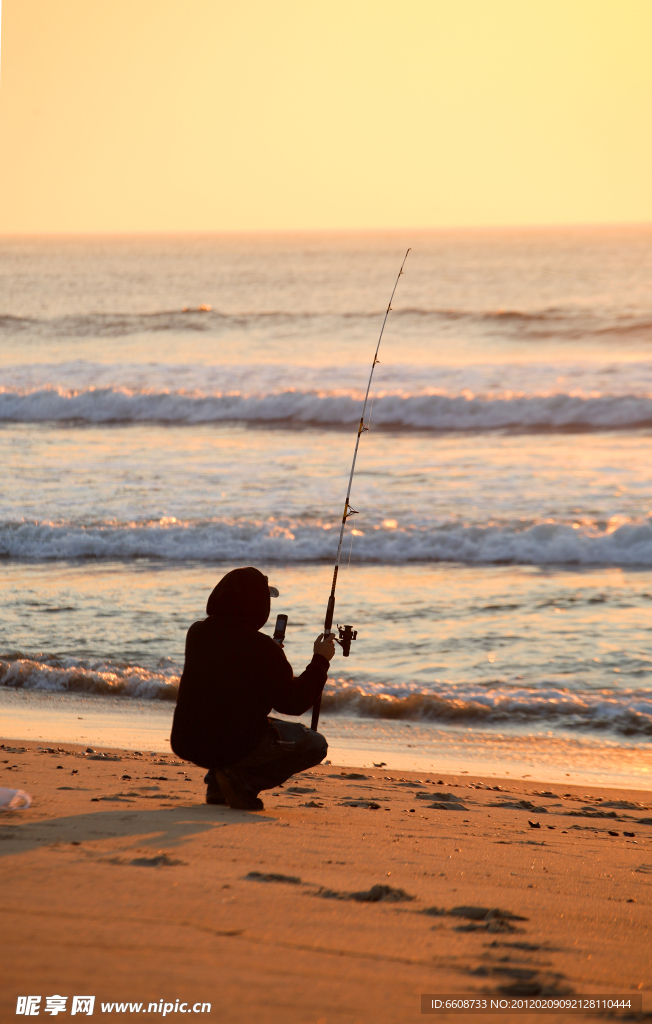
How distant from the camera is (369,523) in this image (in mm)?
9992

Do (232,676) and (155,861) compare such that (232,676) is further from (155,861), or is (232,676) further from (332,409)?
(332,409)

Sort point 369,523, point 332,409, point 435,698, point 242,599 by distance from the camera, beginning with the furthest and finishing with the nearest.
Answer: point 332,409, point 369,523, point 435,698, point 242,599

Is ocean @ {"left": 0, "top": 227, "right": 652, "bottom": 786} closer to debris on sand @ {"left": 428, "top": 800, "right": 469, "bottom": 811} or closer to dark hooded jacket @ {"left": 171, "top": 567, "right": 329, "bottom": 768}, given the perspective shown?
debris on sand @ {"left": 428, "top": 800, "right": 469, "bottom": 811}

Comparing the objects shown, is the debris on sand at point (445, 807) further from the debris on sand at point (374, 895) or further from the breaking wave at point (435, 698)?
the breaking wave at point (435, 698)

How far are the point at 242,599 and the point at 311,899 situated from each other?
1.11 metres

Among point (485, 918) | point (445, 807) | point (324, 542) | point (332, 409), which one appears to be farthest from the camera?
point (332, 409)

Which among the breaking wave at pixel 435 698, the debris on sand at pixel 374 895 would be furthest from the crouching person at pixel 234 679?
the breaking wave at pixel 435 698

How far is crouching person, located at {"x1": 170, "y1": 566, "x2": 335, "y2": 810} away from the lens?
3.24m

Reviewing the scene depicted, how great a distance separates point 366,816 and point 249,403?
15214mm

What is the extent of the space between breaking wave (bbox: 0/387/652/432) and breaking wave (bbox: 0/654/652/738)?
11.1 m

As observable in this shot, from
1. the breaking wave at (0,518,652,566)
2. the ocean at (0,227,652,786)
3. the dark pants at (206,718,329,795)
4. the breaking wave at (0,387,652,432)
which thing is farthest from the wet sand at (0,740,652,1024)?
the breaking wave at (0,387,652,432)

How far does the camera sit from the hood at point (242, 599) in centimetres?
322

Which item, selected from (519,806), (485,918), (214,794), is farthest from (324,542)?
(485,918)

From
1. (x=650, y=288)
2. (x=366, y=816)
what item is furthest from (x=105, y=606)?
(x=650, y=288)
